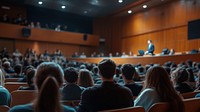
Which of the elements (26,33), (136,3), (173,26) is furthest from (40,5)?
(173,26)

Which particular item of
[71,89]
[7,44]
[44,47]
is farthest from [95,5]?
[71,89]

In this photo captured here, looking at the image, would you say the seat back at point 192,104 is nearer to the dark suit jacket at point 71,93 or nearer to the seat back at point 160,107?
the seat back at point 160,107

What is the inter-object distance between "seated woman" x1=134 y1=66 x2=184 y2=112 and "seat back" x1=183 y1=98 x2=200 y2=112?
3.6 inches

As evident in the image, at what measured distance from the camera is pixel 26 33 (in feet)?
49.3

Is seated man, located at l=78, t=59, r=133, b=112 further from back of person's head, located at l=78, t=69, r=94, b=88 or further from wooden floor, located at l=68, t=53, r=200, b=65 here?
wooden floor, located at l=68, t=53, r=200, b=65

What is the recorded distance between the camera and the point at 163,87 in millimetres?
2211

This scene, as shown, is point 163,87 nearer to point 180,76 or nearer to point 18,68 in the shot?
point 180,76

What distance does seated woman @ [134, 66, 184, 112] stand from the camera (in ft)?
6.93

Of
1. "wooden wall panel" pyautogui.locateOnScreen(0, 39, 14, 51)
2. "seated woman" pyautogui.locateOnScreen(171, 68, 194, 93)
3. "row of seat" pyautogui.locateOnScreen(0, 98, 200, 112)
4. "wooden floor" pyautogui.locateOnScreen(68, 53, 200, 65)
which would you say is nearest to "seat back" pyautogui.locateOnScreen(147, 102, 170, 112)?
"row of seat" pyautogui.locateOnScreen(0, 98, 200, 112)

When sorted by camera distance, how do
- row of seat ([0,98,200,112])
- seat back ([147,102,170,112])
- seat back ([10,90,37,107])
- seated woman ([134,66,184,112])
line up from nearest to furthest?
row of seat ([0,98,200,112]) < seat back ([147,102,170,112]) < seated woman ([134,66,184,112]) < seat back ([10,90,37,107])

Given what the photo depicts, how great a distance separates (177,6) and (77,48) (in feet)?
28.3

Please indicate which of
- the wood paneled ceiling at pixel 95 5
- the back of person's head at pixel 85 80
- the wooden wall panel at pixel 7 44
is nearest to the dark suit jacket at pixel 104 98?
the back of person's head at pixel 85 80

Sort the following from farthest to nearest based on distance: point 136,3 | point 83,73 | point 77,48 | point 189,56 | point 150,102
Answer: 1. point 77,48
2. point 136,3
3. point 189,56
4. point 83,73
5. point 150,102

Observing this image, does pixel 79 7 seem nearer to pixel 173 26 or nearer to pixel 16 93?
pixel 173 26
